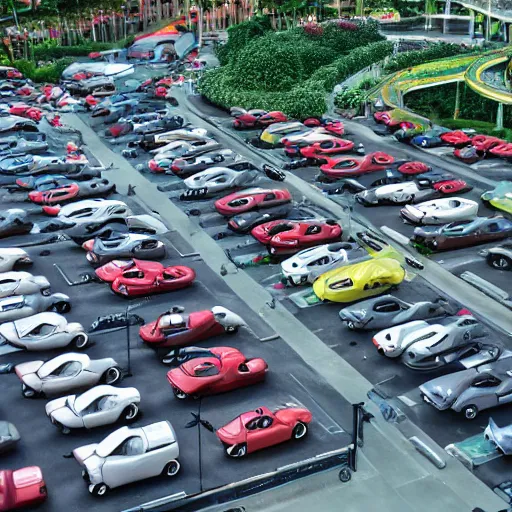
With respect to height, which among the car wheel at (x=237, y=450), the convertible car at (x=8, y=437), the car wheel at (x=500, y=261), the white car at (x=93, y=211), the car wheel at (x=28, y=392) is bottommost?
the car wheel at (x=500, y=261)

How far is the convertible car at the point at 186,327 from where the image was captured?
2652cm

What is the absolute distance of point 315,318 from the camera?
29.1m

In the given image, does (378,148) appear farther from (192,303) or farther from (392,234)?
(192,303)

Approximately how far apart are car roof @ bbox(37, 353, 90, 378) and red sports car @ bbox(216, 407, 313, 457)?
213 inches

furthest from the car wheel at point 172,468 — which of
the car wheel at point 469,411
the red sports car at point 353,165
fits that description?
the red sports car at point 353,165

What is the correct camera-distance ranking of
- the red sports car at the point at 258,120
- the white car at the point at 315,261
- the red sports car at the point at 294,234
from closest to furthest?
1. the white car at the point at 315,261
2. the red sports car at the point at 294,234
3. the red sports car at the point at 258,120

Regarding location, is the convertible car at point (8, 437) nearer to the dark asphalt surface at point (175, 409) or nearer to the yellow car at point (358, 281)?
the dark asphalt surface at point (175, 409)

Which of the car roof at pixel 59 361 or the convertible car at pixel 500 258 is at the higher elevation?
the car roof at pixel 59 361

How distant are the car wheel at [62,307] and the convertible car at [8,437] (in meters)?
7.94

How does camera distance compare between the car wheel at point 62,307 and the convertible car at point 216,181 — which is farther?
the convertible car at point 216,181

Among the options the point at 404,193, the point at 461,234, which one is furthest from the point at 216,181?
the point at 461,234

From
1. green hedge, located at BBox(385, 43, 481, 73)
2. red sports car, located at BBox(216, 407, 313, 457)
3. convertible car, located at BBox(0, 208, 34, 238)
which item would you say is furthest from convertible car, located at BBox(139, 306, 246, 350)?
green hedge, located at BBox(385, 43, 481, 73)

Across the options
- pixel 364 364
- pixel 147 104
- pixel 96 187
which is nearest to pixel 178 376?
pixel 364 364

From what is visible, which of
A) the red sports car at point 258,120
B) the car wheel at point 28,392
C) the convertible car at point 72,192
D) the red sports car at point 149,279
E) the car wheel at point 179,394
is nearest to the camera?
the car wheel at point 179,394
